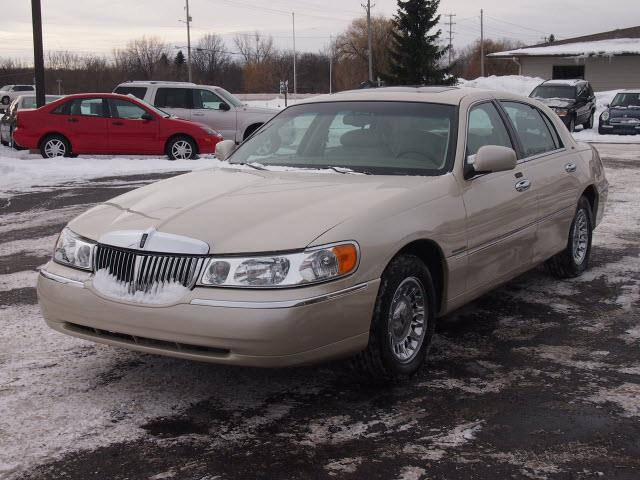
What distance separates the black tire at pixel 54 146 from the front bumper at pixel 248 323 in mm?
13863

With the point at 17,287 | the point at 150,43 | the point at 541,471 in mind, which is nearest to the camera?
the point at 541,471

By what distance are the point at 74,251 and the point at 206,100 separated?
16131mm

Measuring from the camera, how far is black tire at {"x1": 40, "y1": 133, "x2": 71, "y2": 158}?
16.9 m

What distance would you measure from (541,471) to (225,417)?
58.5 inches

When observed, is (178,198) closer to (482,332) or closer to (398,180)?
(398,180)

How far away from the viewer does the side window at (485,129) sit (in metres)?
5.21

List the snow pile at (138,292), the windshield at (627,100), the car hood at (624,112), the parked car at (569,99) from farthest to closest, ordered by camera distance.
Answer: the windshield at (627,100) < the parked car at (569,99) < the car hood at (624,112) < the snow pile at (138,292)

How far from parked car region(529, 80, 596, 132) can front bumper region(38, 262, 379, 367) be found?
80.9 feet

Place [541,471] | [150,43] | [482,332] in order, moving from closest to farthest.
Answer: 1. [541,471]
2. [482,332]
3. [150,43]

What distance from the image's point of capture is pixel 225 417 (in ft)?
12.8

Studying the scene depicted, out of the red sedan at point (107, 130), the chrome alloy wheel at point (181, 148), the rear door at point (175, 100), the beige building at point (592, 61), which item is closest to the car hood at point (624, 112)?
the rear door at point (175, 100)

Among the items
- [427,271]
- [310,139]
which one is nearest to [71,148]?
[310,139]

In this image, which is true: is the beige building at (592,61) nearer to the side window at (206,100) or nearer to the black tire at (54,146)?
the side window at (206,100)

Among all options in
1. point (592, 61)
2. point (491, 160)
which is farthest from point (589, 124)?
point (491, 160)
